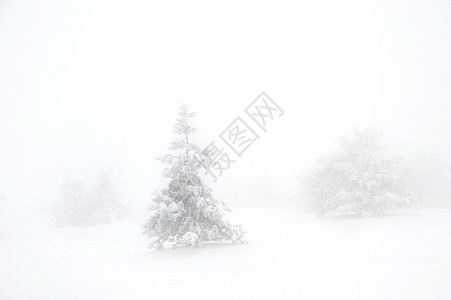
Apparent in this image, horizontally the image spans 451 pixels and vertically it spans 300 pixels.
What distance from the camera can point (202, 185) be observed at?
13867 millimetres

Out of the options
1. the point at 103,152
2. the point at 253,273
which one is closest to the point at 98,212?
the point at 253,273

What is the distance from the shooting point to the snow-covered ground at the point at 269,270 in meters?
8.98

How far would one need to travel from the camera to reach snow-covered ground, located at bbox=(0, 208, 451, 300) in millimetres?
8977

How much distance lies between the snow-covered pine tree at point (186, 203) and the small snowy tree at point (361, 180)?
1099cm

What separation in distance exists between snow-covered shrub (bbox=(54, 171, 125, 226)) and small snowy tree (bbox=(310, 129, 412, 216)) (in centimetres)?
2251

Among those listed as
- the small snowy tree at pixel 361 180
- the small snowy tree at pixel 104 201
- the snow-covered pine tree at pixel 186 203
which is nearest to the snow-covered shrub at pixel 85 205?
the small snowy tree at pixel 104 201

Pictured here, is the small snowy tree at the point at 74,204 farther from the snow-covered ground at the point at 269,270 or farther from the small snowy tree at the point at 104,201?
the snow-covered ground at the point at 269,270

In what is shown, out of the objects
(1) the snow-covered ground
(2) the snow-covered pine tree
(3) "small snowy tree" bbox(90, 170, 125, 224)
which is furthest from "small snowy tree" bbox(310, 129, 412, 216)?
(3) "small snowy tree" bbox(90, 170, 125, 224)

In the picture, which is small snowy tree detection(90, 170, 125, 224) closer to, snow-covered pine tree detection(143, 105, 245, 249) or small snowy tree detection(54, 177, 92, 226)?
small snowy tree detection(54, 177, 92, 226)

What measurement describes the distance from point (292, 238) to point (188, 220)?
590 centimetres

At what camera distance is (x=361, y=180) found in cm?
2108

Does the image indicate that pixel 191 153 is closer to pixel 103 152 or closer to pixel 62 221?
pixel 62 221

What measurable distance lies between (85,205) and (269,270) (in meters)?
30.5

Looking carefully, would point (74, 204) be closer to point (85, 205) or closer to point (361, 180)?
point (85, 205)
